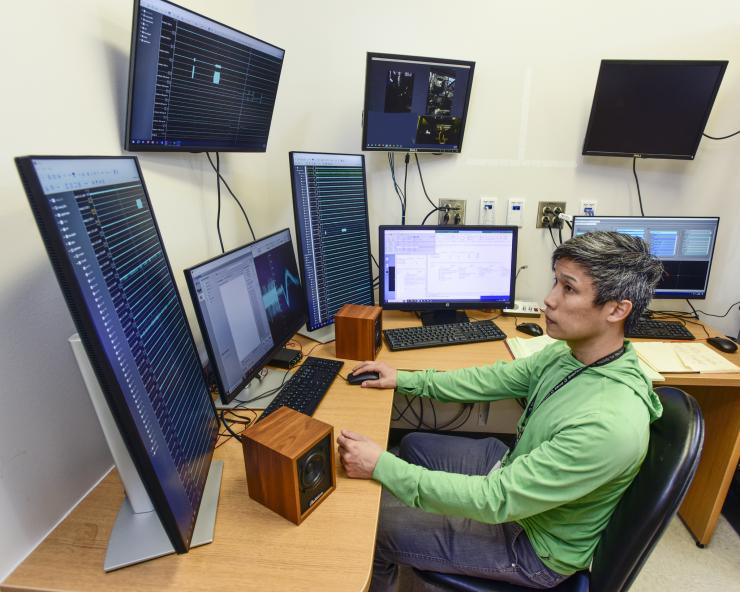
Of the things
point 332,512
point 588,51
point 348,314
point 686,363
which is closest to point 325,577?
point 332,512

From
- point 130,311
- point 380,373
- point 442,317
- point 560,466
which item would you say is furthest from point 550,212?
point 130,311

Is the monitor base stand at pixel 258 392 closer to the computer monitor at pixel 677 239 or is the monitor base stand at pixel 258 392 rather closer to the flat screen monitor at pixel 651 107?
the computer monitor at pixel 677 239

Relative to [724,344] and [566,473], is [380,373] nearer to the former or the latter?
[566,473]

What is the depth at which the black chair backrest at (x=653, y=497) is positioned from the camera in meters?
0.82

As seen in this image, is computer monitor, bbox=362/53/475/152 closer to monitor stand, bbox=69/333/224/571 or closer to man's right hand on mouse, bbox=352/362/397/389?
man's right hand on mouse, bbox=352/362/397/389

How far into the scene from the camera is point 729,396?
5.30ft

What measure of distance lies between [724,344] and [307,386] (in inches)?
64.4

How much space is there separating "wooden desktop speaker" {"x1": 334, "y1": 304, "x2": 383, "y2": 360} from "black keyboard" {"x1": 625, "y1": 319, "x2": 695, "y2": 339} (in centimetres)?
109

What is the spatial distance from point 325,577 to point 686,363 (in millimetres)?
1476

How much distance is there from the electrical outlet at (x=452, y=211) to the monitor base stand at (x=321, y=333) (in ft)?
2.59

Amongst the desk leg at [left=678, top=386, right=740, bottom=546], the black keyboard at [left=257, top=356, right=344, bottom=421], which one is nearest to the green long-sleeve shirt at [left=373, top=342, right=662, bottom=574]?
the black keyboard at [left=257, top=356, right=344, bottom=421]

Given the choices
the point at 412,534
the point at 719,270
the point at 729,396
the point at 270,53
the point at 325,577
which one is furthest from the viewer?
the point at 719,270

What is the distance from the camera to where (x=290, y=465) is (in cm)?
78

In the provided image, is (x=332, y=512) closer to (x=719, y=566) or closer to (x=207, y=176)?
(x=207, y=176)
